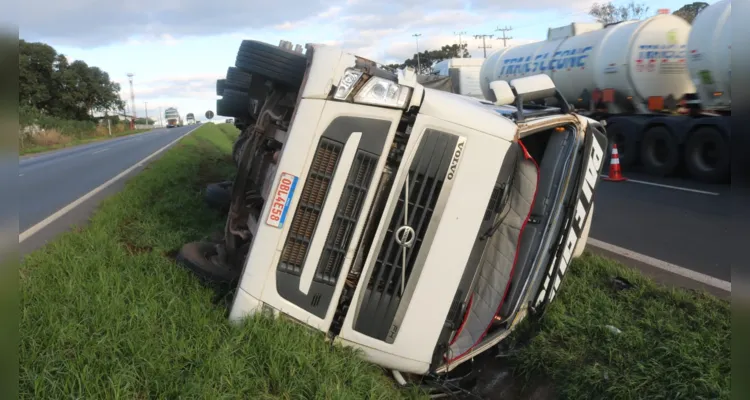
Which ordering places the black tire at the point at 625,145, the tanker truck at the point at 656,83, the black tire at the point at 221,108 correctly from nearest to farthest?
1. the black tire at the point at 221,108
2. the tanker truck at the point at 656,83
3. the black tire at the point at 625,145

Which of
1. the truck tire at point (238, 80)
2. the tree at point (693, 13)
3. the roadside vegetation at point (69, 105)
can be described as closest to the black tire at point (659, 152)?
the tree at point (693, 13)

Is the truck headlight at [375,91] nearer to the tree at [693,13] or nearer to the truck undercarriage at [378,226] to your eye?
the truck undercarriage at [378,226]

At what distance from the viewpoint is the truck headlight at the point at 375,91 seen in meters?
3.29

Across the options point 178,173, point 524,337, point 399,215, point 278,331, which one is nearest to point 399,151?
point 399,215

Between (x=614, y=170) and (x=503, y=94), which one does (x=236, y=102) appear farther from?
(x=614, y=170)

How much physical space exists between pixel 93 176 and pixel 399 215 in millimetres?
11615

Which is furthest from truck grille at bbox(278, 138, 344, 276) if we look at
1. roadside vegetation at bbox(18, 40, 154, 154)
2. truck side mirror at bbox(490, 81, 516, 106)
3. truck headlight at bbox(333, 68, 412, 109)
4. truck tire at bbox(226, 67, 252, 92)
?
roadside vegetation at bbox(18, 40, 154, 154)

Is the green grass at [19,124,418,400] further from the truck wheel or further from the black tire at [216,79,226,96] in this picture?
the black tire at [216,79,226,96]

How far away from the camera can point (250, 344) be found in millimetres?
3248

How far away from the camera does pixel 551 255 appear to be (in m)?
4.09

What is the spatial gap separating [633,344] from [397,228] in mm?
1649

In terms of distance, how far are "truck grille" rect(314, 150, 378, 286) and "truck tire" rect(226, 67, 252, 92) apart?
2.57m

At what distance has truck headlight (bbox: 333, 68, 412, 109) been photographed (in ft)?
10.8

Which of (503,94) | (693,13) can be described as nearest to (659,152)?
(693,13)
